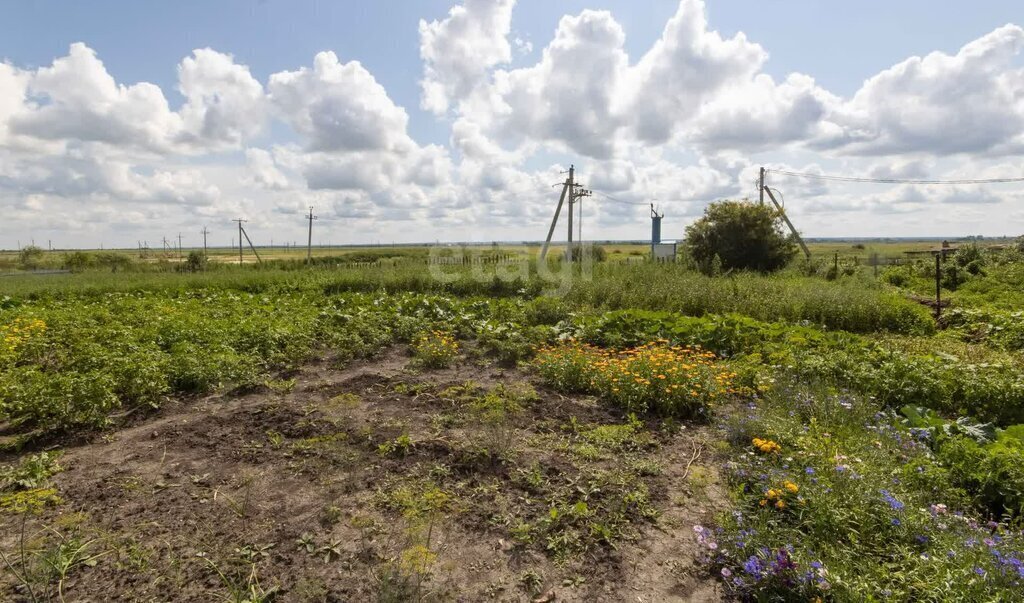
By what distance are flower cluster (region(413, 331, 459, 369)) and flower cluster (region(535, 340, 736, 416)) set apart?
4.02ft

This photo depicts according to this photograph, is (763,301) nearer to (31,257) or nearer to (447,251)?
(447,251)

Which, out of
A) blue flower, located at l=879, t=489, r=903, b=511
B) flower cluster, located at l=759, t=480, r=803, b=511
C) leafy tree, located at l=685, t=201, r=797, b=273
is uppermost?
leafy tree, located at l=685, t=201, r=797, b=273

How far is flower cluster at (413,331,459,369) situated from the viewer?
601 cm

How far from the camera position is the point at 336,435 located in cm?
376

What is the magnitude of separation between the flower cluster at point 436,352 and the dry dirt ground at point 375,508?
1504mm

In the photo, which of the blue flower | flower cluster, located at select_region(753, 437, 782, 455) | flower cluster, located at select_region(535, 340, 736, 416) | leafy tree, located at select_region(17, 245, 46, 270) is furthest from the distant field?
the blue flower

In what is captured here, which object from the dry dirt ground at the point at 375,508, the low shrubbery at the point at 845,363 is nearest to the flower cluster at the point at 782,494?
the dry dirt ground at the point at 375,508

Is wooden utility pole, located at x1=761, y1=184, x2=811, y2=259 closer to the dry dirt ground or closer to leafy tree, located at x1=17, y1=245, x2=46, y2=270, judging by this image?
the dry dirt ground

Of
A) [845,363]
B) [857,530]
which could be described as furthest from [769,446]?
[845,363]

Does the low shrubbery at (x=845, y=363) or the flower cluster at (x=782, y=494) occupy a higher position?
the low shrubbery at (x=845, y=363)

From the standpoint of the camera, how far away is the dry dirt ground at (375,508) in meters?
2.31

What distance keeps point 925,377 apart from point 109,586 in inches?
235

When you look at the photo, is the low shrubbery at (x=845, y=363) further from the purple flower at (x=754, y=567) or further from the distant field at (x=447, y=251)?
the distant field at (x=447, y=251)

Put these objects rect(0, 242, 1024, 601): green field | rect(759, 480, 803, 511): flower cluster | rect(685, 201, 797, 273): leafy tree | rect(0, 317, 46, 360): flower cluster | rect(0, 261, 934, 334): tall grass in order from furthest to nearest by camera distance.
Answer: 1. rect(685, 201, 797, 273): leafy tree
2. rect(0, 261, 934, 334): tall grass
3. rect(0, 317, 46, 360): flower cluster
4. rect(759, 480, 803, 511): flower cluster
5. rect(0, 242, 1024, 601): green field
